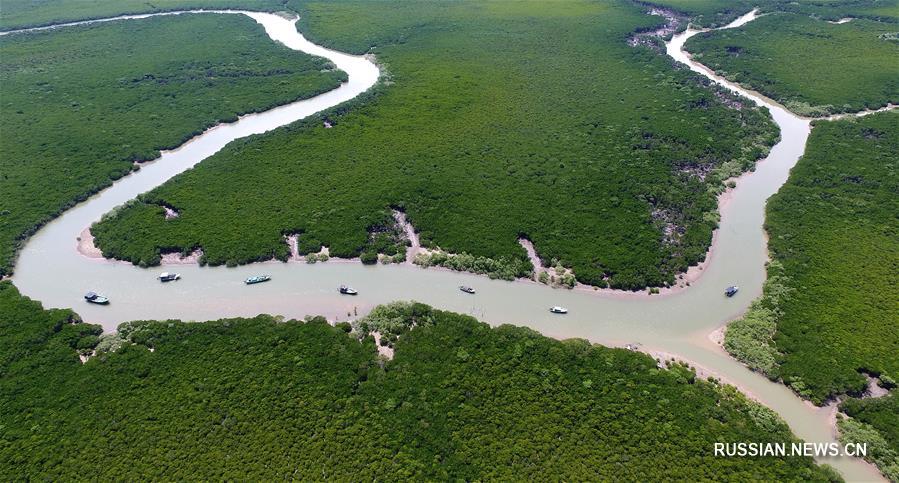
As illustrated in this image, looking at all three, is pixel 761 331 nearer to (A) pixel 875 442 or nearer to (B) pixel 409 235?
(A) pixel 875 442

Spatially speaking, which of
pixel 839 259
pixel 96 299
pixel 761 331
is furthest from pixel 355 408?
pixel 839 259

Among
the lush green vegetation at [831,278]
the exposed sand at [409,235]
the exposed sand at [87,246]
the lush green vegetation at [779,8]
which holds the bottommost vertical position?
the exposed sand at [87,246]

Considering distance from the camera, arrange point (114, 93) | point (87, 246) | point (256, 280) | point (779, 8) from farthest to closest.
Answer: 1. point (779, 8)
2. point (114, 93)
3. point (87, 246)
4. point (256, 280)

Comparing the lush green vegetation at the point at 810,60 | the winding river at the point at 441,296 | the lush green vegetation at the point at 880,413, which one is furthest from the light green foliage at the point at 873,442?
the lush green vegetation at the point at 810,60

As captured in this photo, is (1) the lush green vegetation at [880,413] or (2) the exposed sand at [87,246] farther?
(2) the exposed sand at [87,246]

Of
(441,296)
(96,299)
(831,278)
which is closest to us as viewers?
(96,299)

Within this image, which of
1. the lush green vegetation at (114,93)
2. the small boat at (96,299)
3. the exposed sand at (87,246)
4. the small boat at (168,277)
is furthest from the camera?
the lush green vegetation at (114,93)

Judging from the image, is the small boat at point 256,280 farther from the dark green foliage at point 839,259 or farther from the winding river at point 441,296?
the dark green foliage at point 839,259

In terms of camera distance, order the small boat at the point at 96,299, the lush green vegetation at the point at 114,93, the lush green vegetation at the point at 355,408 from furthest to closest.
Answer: the lush green vegetation at the point at 114,93, the small boat at the point at 96,299, the lush green vegetation at the point at 355,408
